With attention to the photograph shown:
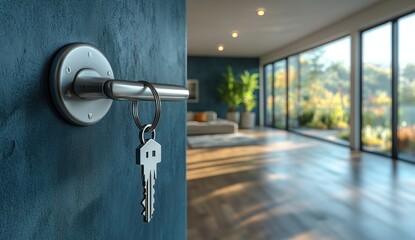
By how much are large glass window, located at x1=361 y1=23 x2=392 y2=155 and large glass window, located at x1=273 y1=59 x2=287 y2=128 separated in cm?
374

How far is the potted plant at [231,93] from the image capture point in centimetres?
1028

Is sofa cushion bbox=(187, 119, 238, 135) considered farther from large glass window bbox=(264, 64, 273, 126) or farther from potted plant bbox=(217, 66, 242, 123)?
large glass window bbox=(264, 64, 273, 126)

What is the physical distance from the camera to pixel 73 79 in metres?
0.27

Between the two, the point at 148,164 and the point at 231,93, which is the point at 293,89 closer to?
the point at 231,93

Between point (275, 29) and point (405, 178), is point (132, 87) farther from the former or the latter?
point (275, 29)

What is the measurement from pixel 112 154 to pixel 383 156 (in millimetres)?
5401

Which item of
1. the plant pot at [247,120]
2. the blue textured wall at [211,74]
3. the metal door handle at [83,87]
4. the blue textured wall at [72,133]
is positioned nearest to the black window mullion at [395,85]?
the blue textured wall at [72,133]

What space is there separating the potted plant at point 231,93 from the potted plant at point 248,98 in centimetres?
17

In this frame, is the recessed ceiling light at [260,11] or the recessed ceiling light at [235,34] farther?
the recessed ceiling light at [235,34]

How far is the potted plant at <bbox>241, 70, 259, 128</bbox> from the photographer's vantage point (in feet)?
33.3

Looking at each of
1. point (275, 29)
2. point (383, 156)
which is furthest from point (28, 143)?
point (275, 29)

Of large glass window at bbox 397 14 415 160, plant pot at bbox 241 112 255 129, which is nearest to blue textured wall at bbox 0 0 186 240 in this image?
large glass window at bbox 397 14 415 160

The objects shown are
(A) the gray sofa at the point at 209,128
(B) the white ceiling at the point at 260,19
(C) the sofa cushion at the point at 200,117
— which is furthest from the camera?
(C) the sofa cushion at the point at 200,117

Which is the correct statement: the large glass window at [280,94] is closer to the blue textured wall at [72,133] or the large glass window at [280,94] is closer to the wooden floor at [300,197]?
the wooden floor at [300,197]
